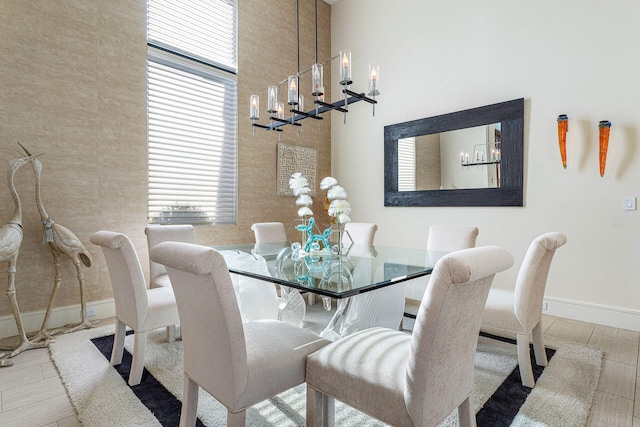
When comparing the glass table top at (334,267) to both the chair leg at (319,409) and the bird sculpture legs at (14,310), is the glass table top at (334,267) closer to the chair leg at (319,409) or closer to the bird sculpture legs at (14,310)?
the chair leg at (319,409)

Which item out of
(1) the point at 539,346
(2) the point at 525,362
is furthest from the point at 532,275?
(1) the point at 539,346

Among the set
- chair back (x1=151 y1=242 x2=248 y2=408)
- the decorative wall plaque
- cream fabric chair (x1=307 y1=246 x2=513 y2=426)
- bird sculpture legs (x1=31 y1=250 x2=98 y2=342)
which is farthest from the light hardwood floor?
the decorative wall plaque

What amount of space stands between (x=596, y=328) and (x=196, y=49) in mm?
4827

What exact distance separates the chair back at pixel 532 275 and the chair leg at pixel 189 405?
172 centimetres

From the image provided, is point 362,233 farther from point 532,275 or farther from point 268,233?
point 532,275

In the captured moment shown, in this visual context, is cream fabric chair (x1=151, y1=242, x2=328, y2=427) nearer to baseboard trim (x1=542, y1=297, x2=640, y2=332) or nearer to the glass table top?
the glass table top

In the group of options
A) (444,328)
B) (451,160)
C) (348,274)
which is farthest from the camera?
(451,160)

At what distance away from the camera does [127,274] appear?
1.94 meters

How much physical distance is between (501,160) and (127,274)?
3.57 metres

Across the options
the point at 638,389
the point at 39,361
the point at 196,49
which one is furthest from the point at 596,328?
the point at 196,49

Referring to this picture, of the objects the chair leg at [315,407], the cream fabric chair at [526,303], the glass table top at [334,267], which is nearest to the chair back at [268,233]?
the glass table top at [334,267]

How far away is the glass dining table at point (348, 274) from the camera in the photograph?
1575mm

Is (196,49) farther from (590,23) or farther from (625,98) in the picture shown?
(625,98)

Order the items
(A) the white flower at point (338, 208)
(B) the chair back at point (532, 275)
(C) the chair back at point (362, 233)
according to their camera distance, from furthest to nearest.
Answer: (C) the chair back at point (362, 233) → (A) the white flower at point (338, 208) → (B) the chair back at point (532, 275)
